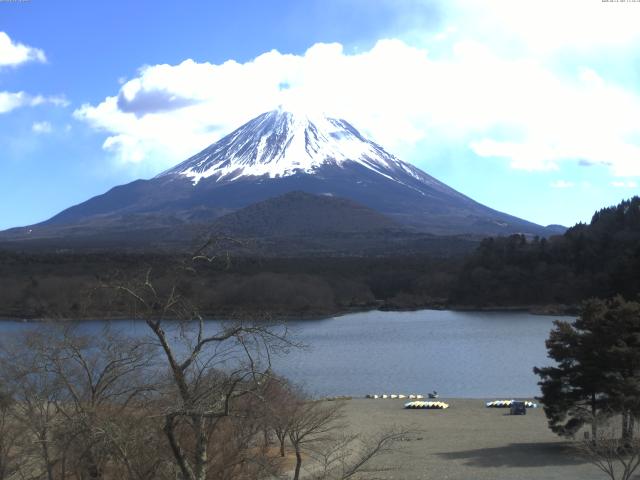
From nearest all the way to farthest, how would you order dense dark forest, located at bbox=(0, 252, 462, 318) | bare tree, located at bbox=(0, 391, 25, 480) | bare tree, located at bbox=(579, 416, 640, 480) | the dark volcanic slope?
bare tree, located at bbox=(0, 391, 25, 480)
bare tree, located at bbox=(579, 416, 640, 480)
dense dark forest, located at bbox=(0, 252, 462, 318)
the dark volcanic slope

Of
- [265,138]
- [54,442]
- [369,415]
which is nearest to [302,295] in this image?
[369,415]

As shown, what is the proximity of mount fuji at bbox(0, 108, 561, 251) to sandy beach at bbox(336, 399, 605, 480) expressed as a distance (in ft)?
297

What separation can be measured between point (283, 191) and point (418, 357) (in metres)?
108

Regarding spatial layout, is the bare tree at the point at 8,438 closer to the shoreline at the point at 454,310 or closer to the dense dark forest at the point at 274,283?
the shoreline at the point at 454,310

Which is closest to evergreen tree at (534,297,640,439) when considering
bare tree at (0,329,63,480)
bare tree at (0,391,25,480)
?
bare tree at (0,329,63,480)

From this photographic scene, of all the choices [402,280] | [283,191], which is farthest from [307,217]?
[402,280]

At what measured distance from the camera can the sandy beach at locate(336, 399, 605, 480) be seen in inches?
575

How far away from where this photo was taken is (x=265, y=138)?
154m

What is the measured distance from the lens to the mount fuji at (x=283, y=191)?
399 feet

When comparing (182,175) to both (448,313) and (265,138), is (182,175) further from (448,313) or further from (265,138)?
(448,313)

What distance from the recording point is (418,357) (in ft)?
110

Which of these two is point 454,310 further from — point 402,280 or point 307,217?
point 307,217

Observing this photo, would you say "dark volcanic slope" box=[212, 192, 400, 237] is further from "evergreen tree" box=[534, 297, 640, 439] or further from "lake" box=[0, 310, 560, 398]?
"evergreen tree" box=[534, 297, 640, 439]

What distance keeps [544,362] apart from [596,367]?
15074 millimetres
